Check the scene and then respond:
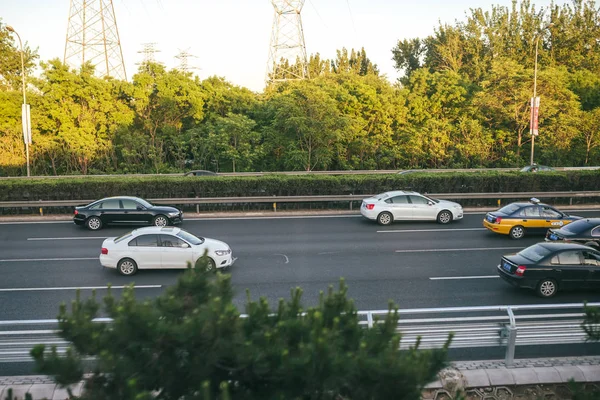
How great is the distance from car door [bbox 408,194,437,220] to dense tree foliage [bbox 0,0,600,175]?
16.9 meters

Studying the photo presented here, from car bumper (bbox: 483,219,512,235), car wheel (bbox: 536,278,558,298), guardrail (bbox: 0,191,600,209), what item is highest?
guardrail (bbox: 0,191,600,209)

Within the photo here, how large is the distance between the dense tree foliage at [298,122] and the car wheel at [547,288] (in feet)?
85.6

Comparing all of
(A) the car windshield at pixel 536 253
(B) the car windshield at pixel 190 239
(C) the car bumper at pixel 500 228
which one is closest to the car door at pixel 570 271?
(A) the car windshield at pixel 536 253

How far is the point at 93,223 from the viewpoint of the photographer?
20.3 metres

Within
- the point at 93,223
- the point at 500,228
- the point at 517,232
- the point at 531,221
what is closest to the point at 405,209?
the point at 500,228

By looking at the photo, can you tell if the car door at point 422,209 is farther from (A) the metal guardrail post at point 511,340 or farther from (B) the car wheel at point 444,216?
(A) the metal guardrail post at point 511,340

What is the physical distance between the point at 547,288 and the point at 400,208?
9107mm

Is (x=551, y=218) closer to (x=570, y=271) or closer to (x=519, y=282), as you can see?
(x=570, y=271)

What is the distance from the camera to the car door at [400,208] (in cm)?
2095

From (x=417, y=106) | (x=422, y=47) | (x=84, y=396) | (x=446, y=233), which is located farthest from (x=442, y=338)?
(x=422, y=47)

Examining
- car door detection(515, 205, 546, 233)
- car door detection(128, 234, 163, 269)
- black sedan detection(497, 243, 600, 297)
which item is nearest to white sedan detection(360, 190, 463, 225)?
car door detection(515, 205, 546, 233)

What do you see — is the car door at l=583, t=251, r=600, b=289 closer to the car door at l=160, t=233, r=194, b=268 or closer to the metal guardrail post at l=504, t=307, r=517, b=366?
the metal guardrail post at l=504, t=307, r=517, b=366

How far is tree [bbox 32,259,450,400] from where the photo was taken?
432cm

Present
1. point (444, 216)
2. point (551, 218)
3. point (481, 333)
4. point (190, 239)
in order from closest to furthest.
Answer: point (481, 333) → point (190, 239) → point (551, 218) → point (444, 216)
